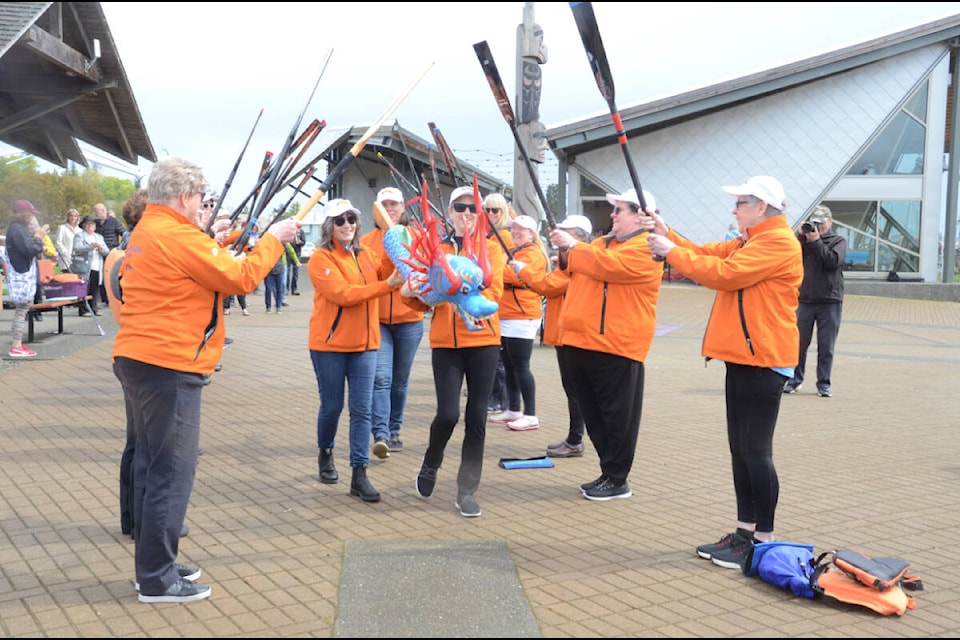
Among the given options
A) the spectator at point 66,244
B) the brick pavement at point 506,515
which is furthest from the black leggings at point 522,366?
the spectator at point 66,244

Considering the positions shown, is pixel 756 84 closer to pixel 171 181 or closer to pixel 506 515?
pixel 506 515

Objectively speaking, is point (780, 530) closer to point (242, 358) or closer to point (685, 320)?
point (242, 358)

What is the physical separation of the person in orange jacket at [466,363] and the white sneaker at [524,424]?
7.91 ft

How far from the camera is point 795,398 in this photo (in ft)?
32.1

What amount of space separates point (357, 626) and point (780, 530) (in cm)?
265

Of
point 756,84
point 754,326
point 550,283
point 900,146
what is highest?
point 756,84

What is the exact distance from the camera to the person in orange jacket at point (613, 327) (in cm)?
553

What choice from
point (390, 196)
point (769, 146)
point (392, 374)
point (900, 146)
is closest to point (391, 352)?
point (392, 374)

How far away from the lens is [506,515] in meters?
5.42

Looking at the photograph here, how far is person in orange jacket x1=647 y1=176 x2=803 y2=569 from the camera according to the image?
14.7ft

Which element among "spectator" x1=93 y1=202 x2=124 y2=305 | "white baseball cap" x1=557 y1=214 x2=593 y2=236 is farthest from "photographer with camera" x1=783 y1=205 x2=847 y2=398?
"spectator" x1=93 y1=202 x2=124 y2=305

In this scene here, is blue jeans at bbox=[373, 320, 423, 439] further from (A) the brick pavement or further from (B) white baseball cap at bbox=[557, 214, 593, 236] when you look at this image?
(B) white baseball cap at bbox=[557, 214, 593, 236]

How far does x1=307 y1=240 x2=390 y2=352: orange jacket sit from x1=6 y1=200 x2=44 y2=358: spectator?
6.94 m

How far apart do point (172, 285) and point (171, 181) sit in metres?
0.47
